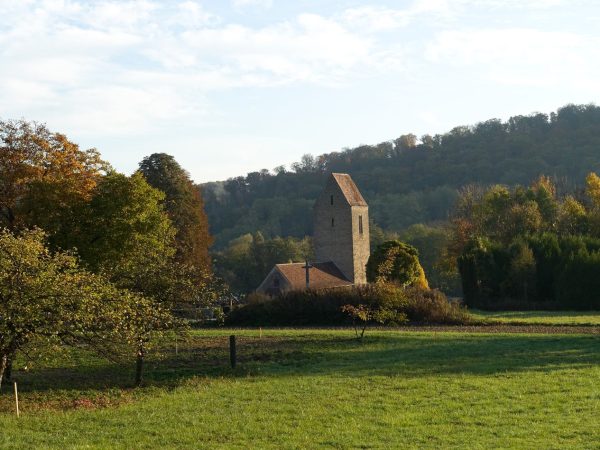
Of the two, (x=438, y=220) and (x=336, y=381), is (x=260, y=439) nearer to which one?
(x=336, y=381)

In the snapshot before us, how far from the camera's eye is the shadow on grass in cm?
2181

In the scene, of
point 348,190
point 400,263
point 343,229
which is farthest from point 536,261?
point 348,190

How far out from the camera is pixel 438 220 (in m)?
120

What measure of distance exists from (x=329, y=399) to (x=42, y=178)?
21159 millimetres

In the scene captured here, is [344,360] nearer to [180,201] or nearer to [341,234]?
[180,201]

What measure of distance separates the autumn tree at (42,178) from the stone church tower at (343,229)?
115ft

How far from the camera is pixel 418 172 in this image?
140m

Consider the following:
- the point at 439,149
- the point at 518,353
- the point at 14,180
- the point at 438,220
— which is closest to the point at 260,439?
the point at 518,353

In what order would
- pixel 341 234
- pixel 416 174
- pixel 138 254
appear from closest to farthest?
pixel 138 254 < pixel 341 234 < pixel 416 174

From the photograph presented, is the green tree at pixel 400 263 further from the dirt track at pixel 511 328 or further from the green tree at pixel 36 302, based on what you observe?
the green tree at pixel 36 302

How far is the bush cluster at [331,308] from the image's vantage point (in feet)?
129

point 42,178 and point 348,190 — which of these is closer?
point 42,178

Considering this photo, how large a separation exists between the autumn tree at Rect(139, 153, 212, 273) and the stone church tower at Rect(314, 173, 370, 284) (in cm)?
1585

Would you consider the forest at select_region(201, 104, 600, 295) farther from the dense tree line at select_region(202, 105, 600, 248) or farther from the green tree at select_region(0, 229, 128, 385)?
the green tree at select_region(0, 229, 128, 385)
